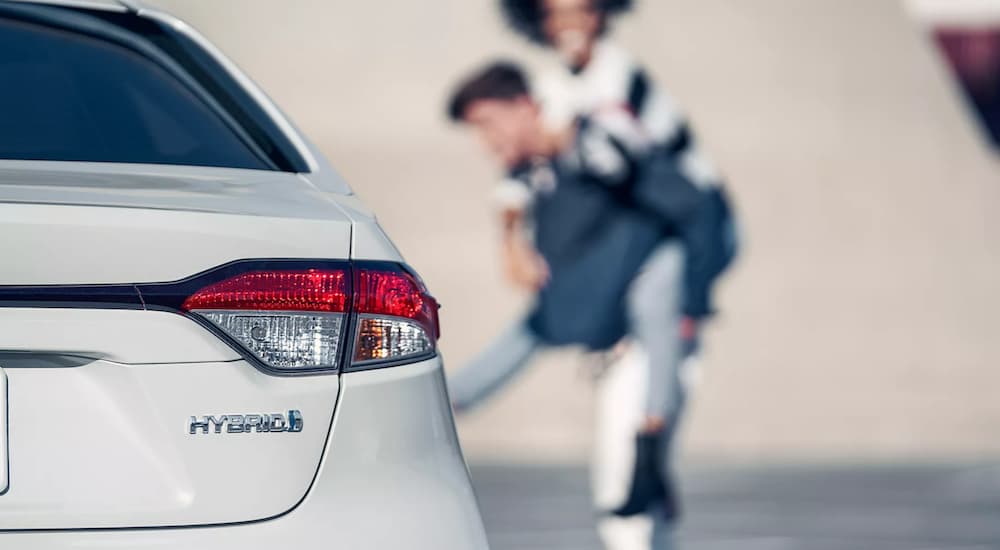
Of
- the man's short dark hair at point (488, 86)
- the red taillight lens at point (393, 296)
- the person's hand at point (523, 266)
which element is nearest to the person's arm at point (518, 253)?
the person's hand at point (523, 266)

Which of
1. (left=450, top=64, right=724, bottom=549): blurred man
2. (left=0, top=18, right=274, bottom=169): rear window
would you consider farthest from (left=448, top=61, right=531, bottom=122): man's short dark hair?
(left=0, top=18, right=274, bottom=169): rear window

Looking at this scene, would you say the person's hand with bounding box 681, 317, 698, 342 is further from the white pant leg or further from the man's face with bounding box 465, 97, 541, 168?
the man's face with bounding box 465, 97, 541, 168

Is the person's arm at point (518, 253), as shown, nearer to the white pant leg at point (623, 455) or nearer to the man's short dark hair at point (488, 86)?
the man's short dark hair at point (488, 86)

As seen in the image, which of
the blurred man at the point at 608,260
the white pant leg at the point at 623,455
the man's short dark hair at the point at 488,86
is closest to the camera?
the white pant leg at the point at 623,455

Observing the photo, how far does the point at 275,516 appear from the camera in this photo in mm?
2314

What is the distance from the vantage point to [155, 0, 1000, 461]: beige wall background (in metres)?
10.4

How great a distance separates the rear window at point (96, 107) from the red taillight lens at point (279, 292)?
2.01 ft

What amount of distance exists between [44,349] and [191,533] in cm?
31

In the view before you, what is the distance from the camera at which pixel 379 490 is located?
2408 mm

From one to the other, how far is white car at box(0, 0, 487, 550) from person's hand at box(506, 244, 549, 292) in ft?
23.0

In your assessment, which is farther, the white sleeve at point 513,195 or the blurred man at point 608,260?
the white sleeve at point 513,195

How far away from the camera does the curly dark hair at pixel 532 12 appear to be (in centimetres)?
1012

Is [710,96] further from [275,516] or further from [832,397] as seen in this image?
[275,516]

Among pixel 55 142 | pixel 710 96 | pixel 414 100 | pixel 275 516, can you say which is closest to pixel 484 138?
pixel 414 100
